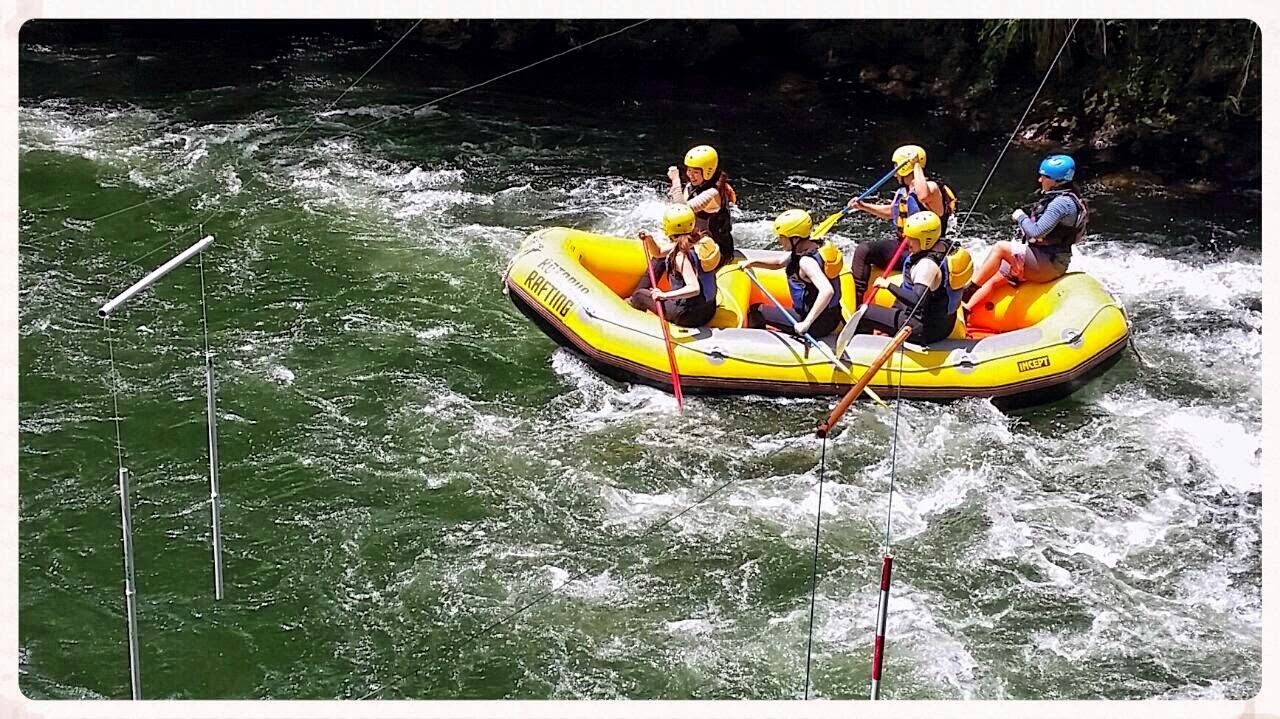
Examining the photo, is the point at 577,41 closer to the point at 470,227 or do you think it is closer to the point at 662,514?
the point at 470,227

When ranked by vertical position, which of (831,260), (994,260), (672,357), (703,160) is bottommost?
(672,357)

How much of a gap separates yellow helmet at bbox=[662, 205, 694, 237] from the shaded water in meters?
0.84

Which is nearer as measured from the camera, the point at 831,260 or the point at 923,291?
the point at 923,291

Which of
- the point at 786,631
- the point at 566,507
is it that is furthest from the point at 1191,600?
the point at 566,507

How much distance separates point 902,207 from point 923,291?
0.62 meters

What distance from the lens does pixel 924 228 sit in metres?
6.60

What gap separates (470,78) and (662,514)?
6.50m

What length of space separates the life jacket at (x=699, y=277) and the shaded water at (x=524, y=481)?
53 cm

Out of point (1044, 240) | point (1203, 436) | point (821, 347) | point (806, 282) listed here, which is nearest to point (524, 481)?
point (821, 347)

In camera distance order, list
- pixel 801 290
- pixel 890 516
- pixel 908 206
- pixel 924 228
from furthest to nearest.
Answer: pixel 908 206, pixel 801 290, pixel 924 228, pixel 890 516

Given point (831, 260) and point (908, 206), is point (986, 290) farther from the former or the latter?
point (831, 260)

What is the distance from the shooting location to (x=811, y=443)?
6707 millimetres

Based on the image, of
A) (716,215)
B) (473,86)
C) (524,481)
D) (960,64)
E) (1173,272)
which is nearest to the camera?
(524,481)
